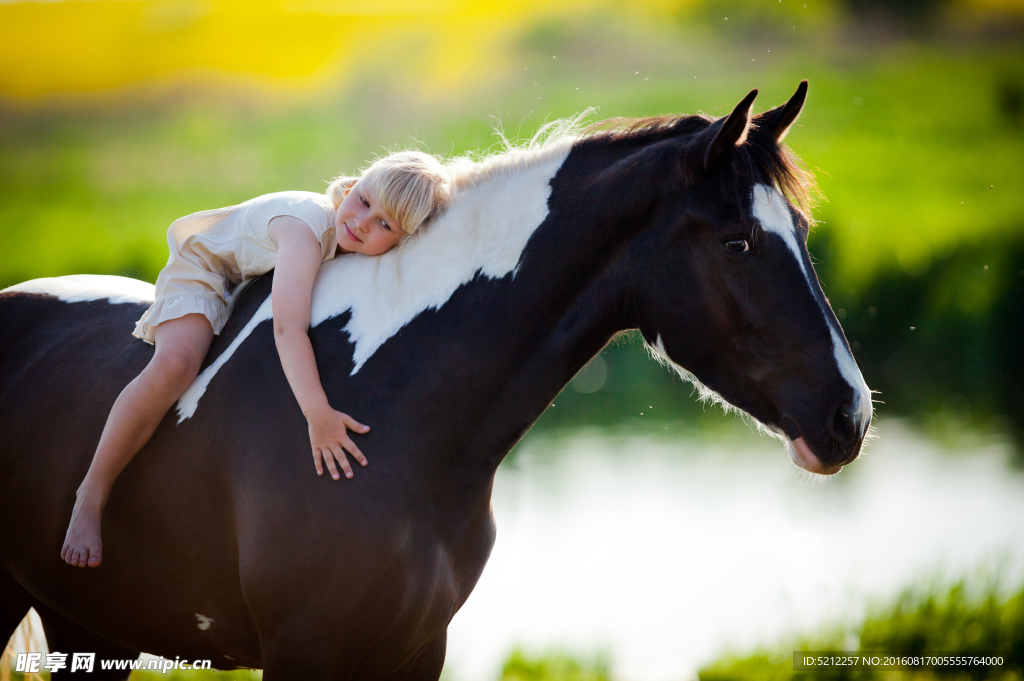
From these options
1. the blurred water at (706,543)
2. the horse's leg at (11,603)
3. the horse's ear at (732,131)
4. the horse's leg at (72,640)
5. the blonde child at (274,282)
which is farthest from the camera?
the blurred water at (706,543)

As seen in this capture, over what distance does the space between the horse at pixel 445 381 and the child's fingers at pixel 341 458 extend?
1.6 inches

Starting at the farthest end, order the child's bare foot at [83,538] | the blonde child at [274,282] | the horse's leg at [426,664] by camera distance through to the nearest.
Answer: the horse's leg at [426,664] → the child's bare foot at [83,538] → the blonde child at [274,282]

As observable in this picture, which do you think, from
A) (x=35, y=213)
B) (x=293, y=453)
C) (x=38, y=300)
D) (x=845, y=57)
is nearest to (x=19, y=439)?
(x=38, y=300)

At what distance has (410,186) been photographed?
1928 millimetres

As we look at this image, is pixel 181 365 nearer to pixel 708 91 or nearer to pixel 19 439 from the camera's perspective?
pixel 19 439

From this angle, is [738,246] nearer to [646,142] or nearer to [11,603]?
[646,142]

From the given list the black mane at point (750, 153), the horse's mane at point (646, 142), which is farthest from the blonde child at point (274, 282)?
the black mane at point (750, 153)

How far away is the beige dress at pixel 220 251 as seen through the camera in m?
2.03

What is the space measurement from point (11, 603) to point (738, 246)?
109 inches

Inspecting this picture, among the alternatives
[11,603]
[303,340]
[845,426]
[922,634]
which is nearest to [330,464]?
[303,340]

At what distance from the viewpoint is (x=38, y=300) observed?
2.66 metres

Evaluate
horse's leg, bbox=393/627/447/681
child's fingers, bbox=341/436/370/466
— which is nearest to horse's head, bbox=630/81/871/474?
child's fingers, bbox=341/436/370/466

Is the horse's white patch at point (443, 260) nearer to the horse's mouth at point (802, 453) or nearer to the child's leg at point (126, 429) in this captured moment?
the child's leg at point (126, 429)

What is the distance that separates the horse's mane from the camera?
1.77m
